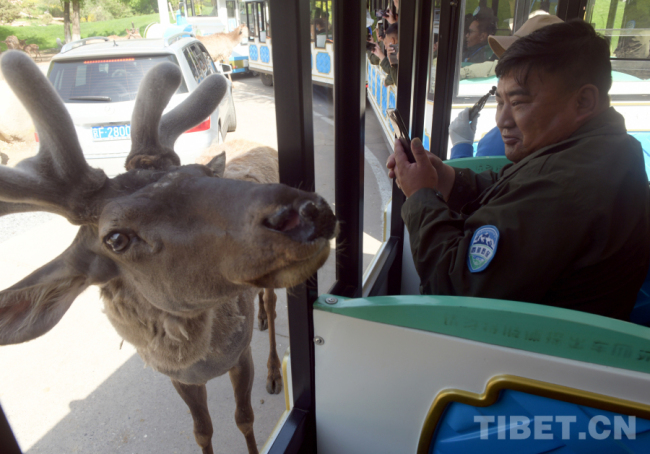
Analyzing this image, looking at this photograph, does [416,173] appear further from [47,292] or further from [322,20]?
[322,20]

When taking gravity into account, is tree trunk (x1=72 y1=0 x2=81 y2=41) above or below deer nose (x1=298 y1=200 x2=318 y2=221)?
above

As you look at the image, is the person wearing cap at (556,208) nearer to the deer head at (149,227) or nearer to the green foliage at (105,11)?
the deer head at (149,227)

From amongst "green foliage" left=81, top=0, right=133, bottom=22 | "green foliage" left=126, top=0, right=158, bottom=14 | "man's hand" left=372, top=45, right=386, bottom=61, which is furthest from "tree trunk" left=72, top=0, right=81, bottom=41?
"green foliage" left=126, top=0, right=158, bottom=14

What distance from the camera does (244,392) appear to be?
2.53 meters

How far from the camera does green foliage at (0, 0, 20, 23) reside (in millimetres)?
5548

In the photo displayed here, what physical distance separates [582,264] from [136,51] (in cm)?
584

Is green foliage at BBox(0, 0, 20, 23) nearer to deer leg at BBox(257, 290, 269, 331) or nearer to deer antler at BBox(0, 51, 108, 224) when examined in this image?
deer leg at BBox(257, 290, 269, 331)

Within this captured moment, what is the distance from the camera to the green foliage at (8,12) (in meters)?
5.55

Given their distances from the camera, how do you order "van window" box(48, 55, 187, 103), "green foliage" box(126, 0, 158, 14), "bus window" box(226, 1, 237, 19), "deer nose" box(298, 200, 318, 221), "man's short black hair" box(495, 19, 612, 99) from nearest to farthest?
"deer nose" box(298, 200, 318, 221) < "man's short black hair" box(495, 19, 612, 99) < "van window" box(48, 55, 187, 103) < "bus window" box(226, 1, 237, 19) < "green foliage" box(126, 0, 158, 14)

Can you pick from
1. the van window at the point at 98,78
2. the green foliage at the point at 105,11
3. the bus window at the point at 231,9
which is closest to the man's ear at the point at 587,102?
the van window at the point at 98,78

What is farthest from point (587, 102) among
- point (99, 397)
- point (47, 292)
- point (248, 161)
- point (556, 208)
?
point (99, 397)

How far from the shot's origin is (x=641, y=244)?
1.49 meters

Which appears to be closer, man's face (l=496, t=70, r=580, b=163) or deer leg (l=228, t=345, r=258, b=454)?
man's face (l=496, t=70, r=580, b=163)

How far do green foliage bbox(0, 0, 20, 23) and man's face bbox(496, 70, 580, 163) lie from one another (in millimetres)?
6474
